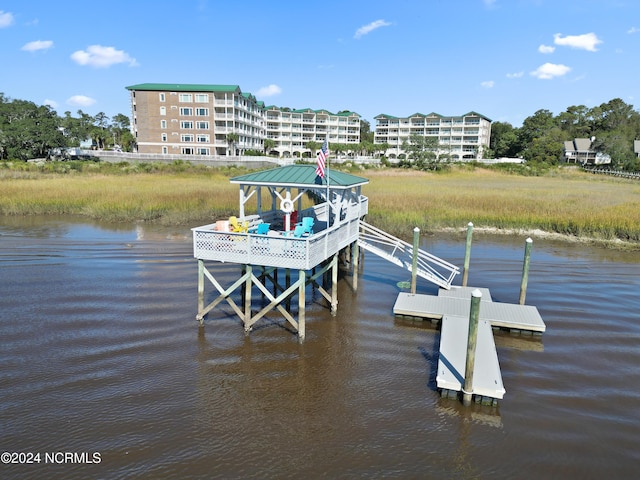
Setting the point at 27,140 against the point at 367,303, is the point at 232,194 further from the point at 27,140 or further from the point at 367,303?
the point at 27,140

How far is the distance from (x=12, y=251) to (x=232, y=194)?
58.9 ft

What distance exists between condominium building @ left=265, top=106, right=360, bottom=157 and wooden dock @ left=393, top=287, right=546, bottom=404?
332 ft

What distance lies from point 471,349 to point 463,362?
1621 millimetres

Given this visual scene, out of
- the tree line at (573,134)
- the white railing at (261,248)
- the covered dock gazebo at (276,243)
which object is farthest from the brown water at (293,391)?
the tree line at (573,134)

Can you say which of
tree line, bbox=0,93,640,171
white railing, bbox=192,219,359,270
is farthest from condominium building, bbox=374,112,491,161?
white railing, bbox=192,219,359,270

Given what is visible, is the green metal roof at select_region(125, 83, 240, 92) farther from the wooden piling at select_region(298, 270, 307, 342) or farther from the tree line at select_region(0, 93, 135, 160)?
the wooden piling at select_region(298, 270, 307, 342)

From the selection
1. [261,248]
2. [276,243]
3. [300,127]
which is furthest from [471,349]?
[300,127]

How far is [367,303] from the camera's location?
17672 millimetres

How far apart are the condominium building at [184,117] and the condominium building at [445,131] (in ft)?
166

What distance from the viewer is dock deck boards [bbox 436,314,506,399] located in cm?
1052

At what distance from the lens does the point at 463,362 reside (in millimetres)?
11711

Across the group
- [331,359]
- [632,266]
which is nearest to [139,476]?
[331,359]

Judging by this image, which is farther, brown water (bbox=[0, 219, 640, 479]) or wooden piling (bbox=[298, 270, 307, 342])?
wooden piling (bbox=[298, 270, 307, 342])

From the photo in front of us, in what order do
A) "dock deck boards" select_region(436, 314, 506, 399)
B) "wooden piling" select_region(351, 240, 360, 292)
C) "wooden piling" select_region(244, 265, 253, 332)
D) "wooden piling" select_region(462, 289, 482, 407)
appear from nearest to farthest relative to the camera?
"wooden piling" select_region(462, 289, 482, 407)
"dock deck boards" select_region(436, 314, 506, 399)
"wooden piling" select_region(244, 265, 253, 332)
"wooden piling" select_region(351, 240, 360, 292)
